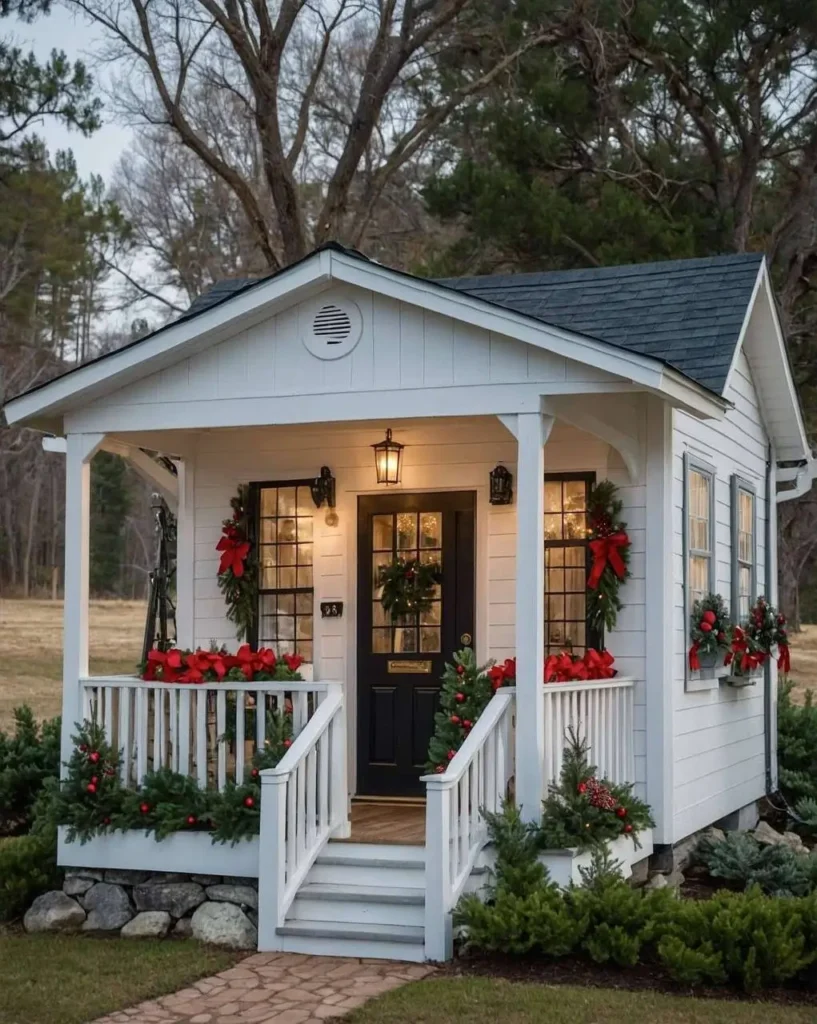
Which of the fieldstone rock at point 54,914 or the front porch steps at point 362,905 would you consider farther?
the fieldstone rock at point 54,914

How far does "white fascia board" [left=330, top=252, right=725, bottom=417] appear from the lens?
798 centimetres

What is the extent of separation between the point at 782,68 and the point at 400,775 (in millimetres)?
13368

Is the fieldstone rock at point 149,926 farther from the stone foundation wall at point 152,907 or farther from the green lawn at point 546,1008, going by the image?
the green lawn at point 546,1008

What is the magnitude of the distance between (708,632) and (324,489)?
9.06 ft

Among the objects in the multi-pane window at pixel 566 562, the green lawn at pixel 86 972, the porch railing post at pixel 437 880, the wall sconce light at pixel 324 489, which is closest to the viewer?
the green lawn at pixel 86 972

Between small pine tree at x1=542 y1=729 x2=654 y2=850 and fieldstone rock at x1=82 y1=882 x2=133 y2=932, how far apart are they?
2.52 metres

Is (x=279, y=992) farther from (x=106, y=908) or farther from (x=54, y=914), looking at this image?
(x=54, y=914)

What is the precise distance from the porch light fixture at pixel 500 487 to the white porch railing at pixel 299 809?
1959 mm

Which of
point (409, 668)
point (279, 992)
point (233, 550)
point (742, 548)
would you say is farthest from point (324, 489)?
point (279, 992)

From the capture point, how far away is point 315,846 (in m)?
8.39

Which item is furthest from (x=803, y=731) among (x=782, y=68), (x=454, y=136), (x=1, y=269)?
(x=1, y=269)

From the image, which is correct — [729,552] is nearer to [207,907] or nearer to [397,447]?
[397,447]

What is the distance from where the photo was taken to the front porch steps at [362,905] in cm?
772

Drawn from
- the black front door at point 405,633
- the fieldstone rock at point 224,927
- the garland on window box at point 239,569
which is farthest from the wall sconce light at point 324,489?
the fieldstone rock at point 224,927
